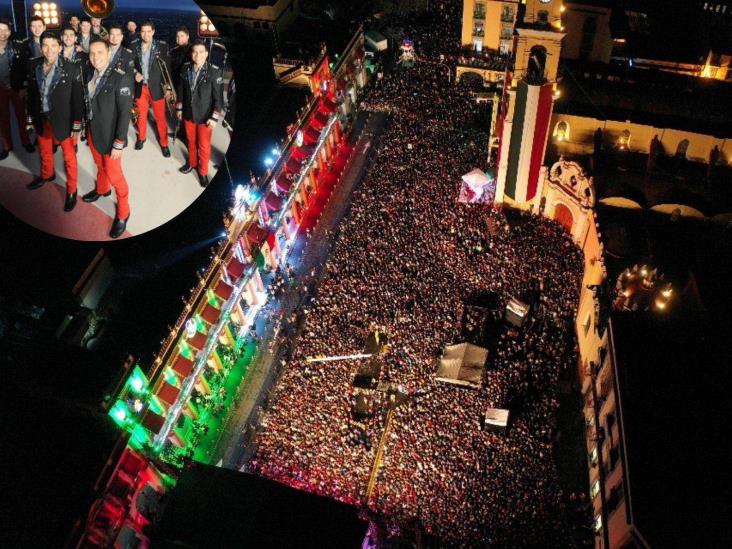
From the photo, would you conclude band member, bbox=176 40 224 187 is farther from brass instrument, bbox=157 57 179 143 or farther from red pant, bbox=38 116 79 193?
red pant, bbox=38 116 79 193

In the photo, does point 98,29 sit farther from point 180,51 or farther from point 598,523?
point 598,523

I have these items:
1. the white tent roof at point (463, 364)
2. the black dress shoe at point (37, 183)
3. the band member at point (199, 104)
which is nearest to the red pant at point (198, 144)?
the band member at point (199, 104)

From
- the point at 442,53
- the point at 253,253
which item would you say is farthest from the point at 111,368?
the point at 442,53

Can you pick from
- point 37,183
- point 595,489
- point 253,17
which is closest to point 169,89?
point 37,183

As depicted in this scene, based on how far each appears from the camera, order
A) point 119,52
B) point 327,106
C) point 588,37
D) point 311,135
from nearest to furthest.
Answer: point 119,52 → point 311,135 → point 327,106 → point 588,37

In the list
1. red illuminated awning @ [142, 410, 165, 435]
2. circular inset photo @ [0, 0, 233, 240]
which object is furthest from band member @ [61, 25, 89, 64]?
red illuminated awning @ [142, 410, 165, 435]

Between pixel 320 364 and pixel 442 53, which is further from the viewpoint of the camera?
pixel 442 53

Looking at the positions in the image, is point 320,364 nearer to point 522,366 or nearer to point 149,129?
Answer: point 522,366
